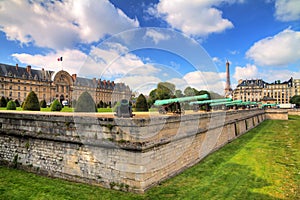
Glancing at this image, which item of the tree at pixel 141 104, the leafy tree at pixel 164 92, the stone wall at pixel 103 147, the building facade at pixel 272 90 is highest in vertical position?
the building facade at pixel 272 90

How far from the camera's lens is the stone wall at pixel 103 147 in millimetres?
5992

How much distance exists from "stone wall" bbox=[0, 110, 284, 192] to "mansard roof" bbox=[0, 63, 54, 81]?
55885 mm

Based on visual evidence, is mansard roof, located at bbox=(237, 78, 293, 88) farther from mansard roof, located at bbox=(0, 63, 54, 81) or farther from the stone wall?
the stone wall

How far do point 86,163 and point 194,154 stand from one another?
4878 mm

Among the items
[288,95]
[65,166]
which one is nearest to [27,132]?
[65,166]

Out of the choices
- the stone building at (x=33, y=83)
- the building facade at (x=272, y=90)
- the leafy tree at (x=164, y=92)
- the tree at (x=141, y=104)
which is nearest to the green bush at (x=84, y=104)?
the tree at (x=141, y=104)

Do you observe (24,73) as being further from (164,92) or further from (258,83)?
(258,83)

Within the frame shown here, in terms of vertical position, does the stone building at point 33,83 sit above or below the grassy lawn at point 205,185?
above

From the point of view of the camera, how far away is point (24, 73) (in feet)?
193

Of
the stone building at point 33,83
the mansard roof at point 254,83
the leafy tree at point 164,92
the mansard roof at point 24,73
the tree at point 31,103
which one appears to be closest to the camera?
the leafy tree at point 164,92


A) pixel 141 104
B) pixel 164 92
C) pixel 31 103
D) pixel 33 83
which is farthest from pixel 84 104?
pixel 33 83

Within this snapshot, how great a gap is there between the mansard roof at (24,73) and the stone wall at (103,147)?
183 feet

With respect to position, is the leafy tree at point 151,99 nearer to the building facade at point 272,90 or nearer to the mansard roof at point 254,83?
the building facade at point 272,90

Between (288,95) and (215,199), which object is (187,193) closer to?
(215,199)
